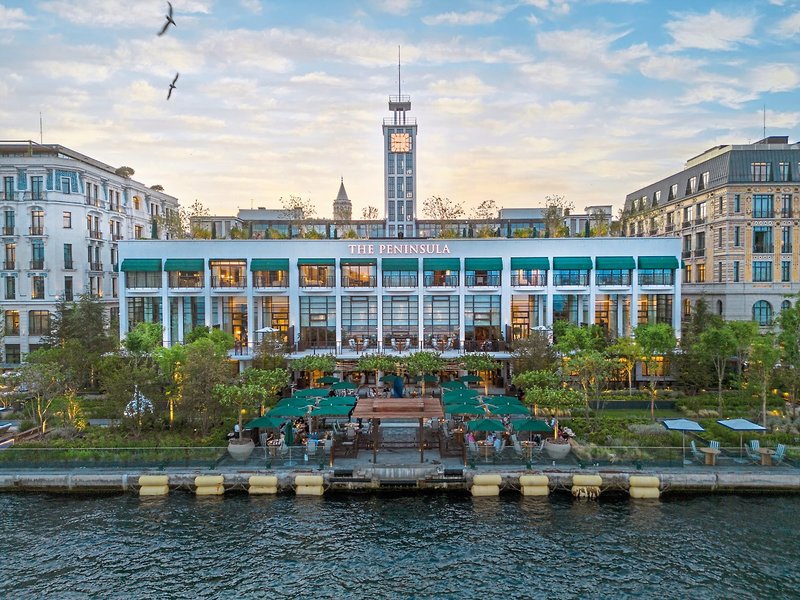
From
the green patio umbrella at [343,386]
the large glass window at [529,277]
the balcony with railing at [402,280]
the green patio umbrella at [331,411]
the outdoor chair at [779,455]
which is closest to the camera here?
the outdoor chair at [779,455]

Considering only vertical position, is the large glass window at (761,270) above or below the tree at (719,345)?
above

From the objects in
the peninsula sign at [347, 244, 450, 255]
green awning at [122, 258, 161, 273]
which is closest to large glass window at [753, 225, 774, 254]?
the peninsula sign at [347, 244, 450, 255]

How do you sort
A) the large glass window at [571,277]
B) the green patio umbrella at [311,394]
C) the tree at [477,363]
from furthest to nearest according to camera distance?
the large glass window at [571,277]
the tree at [477,363]
the green patio umbrella at [311,394]

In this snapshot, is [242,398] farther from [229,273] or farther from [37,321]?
[37,321]

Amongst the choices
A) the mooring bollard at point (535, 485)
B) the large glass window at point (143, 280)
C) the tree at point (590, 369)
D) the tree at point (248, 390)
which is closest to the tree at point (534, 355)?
the tree at point (590, 369)

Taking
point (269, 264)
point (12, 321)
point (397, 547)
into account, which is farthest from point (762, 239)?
point (12, 321)

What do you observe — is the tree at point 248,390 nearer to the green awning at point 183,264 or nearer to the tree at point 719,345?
the green awning at point 183,264

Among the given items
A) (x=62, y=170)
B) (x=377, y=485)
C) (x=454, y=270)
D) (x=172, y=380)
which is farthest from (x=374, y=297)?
(x=62, y=170)
